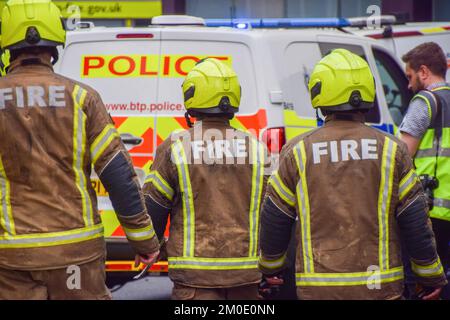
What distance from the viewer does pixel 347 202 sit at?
4688mm

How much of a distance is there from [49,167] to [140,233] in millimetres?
548

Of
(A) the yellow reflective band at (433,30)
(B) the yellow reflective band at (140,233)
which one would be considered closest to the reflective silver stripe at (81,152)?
(B) the yellow reflective band at (140,233)

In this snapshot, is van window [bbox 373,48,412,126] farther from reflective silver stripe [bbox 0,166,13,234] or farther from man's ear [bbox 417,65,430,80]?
reflective silver stripe [bbox 0,166,13,234]

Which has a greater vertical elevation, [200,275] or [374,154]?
[374,154]

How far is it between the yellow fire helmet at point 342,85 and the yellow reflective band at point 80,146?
1.02 meters

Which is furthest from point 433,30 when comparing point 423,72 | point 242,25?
point 423,72

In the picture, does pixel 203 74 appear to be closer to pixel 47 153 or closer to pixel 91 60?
pixel 47 153

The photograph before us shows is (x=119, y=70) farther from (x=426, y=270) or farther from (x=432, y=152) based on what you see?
(x=426, y=270)

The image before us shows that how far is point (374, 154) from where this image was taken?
4.74 meters

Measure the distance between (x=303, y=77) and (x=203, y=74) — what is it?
225 centimetres

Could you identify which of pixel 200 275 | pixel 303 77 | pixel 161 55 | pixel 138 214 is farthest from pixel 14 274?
pixel 303 77

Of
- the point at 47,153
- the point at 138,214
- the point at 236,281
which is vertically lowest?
the point at 236,281

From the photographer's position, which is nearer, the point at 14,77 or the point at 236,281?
the point at 14,77

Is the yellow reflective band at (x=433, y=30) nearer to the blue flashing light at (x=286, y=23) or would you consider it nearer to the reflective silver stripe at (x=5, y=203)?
the blue flashing light at (x=286, y=23)
